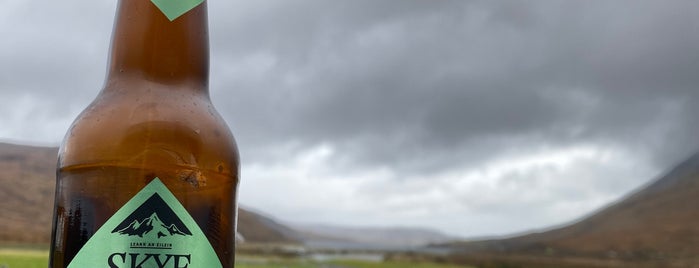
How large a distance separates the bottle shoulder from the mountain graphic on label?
0.08 metres

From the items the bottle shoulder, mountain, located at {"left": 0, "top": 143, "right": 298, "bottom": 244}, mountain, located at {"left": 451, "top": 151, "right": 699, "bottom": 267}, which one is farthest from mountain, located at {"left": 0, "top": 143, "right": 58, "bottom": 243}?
mountain, located at {"left": 451, "top": 151, "right": 699, "bottom": 267}

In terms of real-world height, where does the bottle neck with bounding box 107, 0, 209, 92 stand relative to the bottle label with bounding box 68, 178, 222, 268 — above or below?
above

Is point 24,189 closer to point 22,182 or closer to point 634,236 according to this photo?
point 22,182

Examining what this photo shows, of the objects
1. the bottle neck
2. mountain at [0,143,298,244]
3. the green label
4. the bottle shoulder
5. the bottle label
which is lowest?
the bottle label

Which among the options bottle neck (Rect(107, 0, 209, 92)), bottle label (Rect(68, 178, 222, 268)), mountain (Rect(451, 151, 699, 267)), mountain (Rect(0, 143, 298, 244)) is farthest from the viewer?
mountain (Rect(451, 151, 699, 267))

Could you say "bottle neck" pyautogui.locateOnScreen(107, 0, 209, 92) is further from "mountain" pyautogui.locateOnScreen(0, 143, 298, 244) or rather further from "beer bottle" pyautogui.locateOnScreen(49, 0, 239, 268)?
"mountain" pyautogui.locateOnScreen(0, 143, 298, 244)

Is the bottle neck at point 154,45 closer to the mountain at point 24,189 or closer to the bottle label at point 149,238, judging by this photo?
the bottle label at point 149,238

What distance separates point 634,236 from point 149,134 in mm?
62653

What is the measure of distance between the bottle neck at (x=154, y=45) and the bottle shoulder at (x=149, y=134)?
1.4 inches

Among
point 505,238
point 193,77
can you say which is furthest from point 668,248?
point 193,77

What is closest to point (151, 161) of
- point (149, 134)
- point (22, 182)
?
point (149, 134)

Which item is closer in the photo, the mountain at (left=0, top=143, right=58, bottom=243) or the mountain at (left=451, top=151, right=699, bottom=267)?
the mountain at (left=0, top=143, right=58, bottom=243)

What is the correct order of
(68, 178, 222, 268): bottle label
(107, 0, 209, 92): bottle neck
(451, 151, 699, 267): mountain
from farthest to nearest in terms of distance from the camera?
(451, 151, 699, 267): mountain → (107, 0, 209, 92): bottle neck → (68, 178, 222, 268): bottle label

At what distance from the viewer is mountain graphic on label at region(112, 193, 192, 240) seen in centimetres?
99
